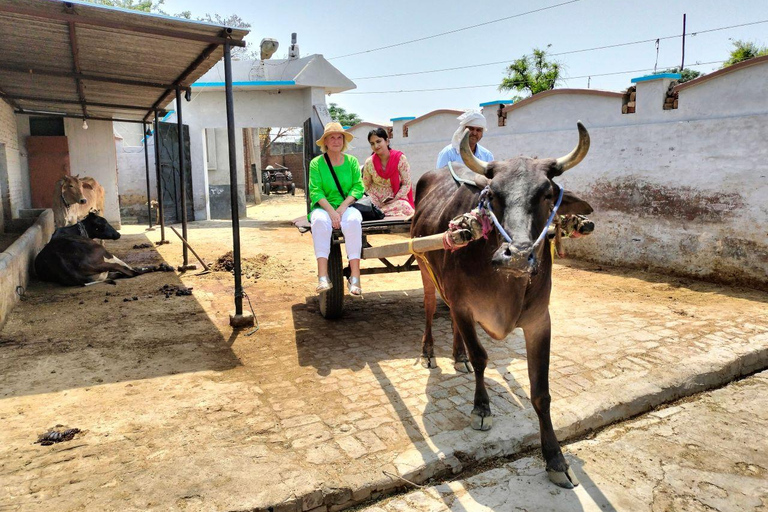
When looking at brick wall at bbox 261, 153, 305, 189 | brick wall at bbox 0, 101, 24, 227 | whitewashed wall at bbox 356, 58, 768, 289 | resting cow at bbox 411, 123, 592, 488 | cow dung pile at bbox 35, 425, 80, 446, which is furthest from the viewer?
brick wall at bbox 261, 153, 305, 189

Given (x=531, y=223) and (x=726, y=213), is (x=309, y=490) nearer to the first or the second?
(x=531, y=223)

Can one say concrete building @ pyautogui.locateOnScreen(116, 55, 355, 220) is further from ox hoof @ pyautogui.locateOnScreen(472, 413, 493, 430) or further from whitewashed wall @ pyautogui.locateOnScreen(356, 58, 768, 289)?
ox hoof @ pyautogui.locateOnScreen(472, 413, 493, 430)

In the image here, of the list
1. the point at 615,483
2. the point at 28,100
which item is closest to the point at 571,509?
the point at 615,483

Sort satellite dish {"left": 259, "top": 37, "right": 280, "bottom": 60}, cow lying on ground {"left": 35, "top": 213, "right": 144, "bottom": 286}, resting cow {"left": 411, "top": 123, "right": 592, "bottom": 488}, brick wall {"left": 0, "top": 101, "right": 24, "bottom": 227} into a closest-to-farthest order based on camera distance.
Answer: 1. resting cow {"left": 411, "top": 123, "right": 592, "bottom": 488}
2. cow lying on ground {"left": 35, "top": 213, "right": 144, "bottom": 286}
3. brick wall {"left": 0, "top": 101, "right": 24, "bottom": 227}
4. satellite dish {"left": 259, "top": 37, "right": 280, "bottom": 60}

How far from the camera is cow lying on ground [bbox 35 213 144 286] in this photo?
24.6ft

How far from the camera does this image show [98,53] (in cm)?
686

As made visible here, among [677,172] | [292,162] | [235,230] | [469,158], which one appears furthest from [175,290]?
[292,162]

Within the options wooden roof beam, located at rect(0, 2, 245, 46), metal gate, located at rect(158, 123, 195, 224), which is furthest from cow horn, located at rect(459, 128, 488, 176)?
metal gate, located at rect(158, 123, 195, 224)

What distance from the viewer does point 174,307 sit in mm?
6469

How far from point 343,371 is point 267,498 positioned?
1.76 metres

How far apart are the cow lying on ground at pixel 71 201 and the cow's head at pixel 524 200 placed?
9.79 metres

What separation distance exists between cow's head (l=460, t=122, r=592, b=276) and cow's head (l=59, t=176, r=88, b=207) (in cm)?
978

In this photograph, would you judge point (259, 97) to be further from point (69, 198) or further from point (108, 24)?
point (108, 24)

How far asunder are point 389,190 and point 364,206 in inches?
31.7
